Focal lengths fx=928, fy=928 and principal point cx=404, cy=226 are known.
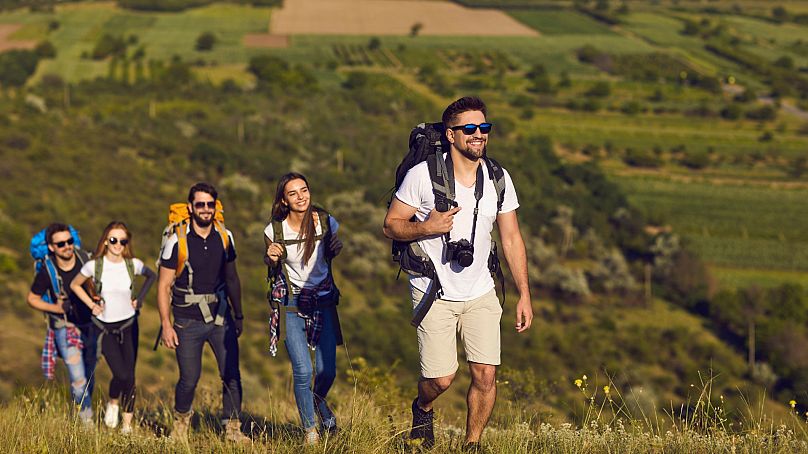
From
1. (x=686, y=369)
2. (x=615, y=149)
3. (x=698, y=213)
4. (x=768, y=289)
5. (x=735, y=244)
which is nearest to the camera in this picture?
(x=686, y=369)

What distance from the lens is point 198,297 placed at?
255 inches

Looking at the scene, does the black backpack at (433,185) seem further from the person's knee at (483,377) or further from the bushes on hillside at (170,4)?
the bushes on hillside at (170,4)

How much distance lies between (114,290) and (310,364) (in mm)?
1888

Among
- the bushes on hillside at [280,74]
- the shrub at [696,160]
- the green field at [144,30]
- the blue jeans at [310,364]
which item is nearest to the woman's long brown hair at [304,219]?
the blue jeans at [310,364]

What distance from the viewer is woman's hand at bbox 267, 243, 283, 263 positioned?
19.8 ft

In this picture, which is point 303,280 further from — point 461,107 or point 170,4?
point 170,4

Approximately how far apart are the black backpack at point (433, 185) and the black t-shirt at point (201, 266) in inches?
63.1

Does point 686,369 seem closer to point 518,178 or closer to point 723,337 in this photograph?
point 723,337

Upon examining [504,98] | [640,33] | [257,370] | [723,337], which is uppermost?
[640,33]

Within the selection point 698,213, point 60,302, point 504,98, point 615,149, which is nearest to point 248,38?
point 504,98

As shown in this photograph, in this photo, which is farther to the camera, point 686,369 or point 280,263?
point 686,369

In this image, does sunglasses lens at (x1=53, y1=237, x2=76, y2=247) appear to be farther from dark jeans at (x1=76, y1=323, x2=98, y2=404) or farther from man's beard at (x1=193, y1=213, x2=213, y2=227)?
man's beard at (x1=193, y1=213, x2=213, y2=227)

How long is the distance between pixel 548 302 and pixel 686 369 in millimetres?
9594

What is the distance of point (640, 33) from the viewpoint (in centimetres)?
12269
